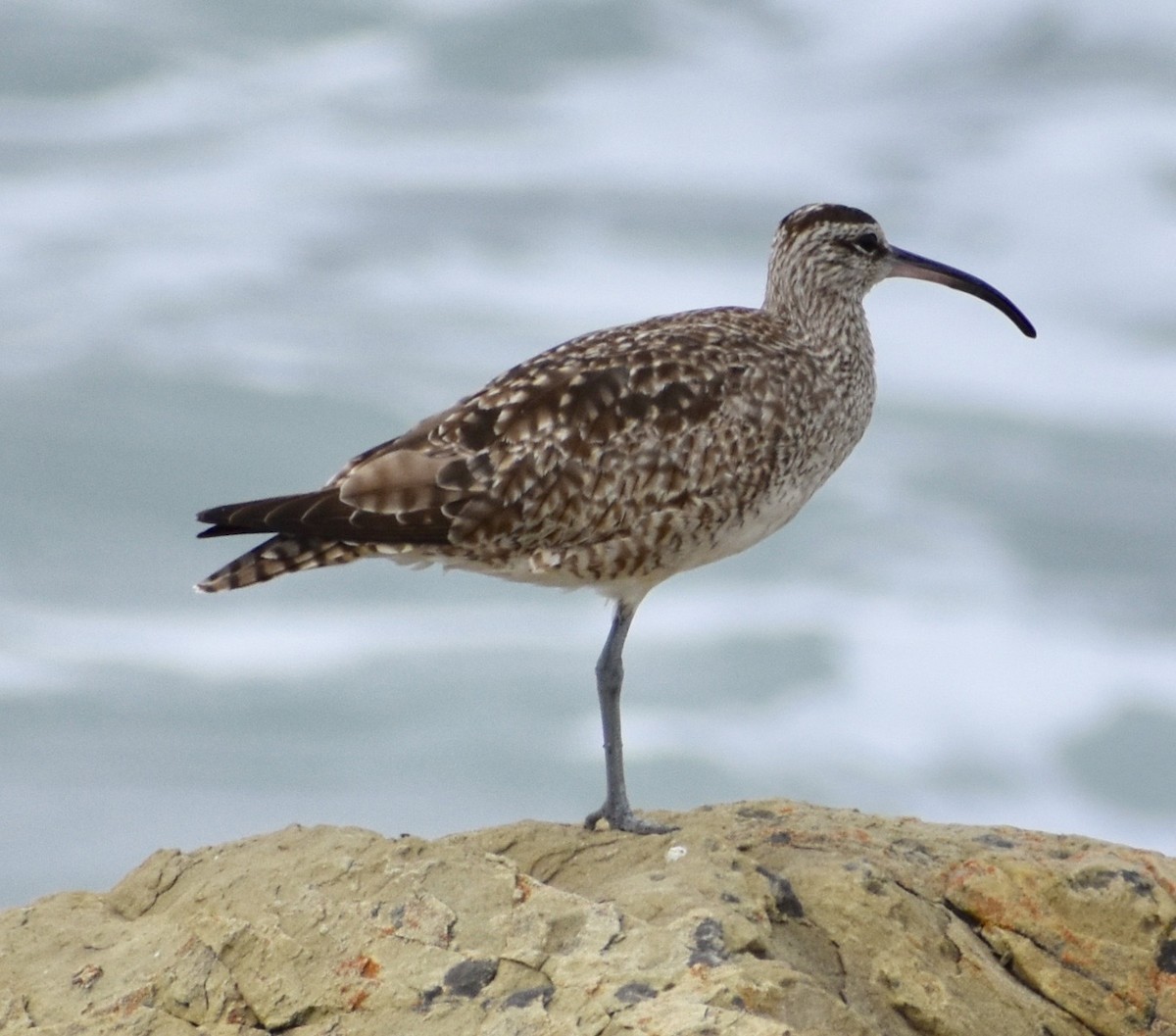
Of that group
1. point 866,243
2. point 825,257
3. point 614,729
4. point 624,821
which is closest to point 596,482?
point 614,729

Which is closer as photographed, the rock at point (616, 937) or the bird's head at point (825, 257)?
the rock at point (616, 937)

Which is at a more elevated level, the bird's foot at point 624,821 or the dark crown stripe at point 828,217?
the dark crown stripe at point 828,217

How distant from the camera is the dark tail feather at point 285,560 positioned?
10148mm

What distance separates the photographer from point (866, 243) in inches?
480

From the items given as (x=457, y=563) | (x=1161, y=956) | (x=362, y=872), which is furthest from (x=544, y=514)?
(x=1161, y=956)

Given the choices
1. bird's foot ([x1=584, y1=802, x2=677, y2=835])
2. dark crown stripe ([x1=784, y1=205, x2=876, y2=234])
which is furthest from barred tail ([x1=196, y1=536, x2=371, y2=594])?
dark crown stripe ([x1=784, y1=205, x2=876, y2=234])

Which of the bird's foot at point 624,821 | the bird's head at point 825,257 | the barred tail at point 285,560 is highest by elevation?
the bird's head at point 825,257

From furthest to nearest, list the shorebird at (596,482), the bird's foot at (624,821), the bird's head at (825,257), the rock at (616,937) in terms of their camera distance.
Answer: the bird's head at (825,257) < the shorebird at (596,482) < the bird's foot at (624,821) < the rock at (616,937)

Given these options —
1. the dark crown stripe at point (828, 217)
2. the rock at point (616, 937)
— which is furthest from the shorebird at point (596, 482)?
the dark crown stripe at point (828, 217)

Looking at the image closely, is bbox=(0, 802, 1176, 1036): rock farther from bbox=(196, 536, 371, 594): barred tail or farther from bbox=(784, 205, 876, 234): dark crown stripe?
bbox=(784, 205, 876, 234): dark crown stripe

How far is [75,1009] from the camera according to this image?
852 centimetres

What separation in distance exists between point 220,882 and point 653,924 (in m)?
2.14

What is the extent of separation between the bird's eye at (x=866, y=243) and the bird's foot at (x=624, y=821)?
3.97m

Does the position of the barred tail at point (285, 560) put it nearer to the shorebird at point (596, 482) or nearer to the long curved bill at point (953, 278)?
the shorebird at point (596, 482)
